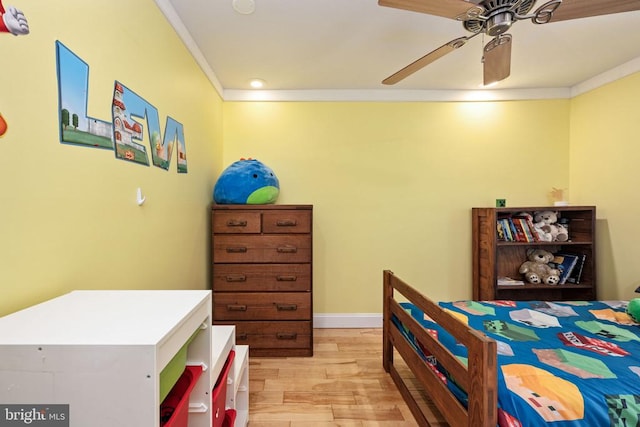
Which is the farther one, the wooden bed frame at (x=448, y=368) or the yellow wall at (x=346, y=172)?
the yellow wall at (x=346, y=172)

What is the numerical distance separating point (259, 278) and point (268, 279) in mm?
74

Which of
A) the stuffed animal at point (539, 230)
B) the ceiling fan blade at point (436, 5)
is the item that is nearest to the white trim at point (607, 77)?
the stuffed animal at point (539, 230)

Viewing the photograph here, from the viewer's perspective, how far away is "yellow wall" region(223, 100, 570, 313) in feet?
9.77

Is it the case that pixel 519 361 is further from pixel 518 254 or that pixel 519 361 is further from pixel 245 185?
pixel 245 185

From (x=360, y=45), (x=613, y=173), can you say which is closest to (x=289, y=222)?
(x=360, y=45)

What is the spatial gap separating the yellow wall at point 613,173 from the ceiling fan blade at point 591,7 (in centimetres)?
165

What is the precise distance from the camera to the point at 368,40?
2107 millimetres

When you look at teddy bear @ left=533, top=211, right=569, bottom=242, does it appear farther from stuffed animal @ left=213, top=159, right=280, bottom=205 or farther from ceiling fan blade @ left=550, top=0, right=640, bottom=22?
stuffed animal @ left=213, top=159, right=280, bottom=205

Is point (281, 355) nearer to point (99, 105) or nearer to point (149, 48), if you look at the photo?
point (99, 105)

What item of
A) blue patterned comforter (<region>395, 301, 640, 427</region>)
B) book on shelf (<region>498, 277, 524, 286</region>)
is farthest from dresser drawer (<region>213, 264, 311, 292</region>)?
book on shelf (<region>498, 277, 524, 286</region>)

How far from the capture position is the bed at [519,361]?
41.1 inches

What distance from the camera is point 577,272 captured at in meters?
2.73

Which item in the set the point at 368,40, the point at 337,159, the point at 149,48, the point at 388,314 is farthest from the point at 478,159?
the point at 149,48

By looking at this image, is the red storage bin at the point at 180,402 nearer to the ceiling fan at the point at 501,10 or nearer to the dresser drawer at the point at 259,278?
the dresser drawer at the point at 259,278
